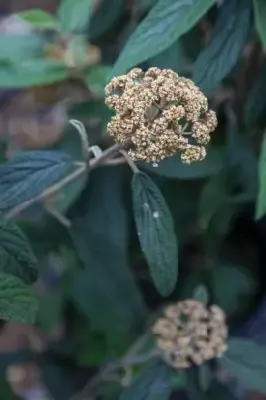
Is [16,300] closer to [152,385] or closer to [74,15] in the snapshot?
[152,385]

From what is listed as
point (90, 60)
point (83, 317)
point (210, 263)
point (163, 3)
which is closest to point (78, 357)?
point (83, 317)

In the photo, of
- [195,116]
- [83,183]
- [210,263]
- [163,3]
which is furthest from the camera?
[210,263]

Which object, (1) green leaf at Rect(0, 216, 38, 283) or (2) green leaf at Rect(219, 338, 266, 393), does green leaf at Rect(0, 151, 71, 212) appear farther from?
(2) green leaf at Rect(219, 338, 266, 393)

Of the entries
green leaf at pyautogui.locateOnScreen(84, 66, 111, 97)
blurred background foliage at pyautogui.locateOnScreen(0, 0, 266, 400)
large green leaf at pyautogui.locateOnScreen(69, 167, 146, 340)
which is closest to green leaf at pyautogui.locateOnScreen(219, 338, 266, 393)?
blurred background foliage at pyautogui.locateOnScreen(0, 0, 266, 400)

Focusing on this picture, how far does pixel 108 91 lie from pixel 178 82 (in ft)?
0.14

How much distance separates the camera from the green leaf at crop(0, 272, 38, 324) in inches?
22.4

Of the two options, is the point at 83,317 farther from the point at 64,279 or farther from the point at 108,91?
the point at 108,91

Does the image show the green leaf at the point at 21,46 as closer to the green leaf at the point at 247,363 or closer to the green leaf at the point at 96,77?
the green leaf at the point at 96,77

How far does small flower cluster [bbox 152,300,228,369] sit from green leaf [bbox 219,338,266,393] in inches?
1.2

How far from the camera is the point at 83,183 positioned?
815 millimetres

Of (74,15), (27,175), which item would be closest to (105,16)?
(74,15)

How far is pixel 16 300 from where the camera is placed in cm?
58

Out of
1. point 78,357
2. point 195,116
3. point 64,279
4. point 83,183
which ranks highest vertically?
point 195,116

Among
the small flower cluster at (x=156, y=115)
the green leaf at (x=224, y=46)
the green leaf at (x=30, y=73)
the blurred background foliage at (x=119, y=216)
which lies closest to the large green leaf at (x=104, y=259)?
the blurred background foliage at (x=119, y=216)
